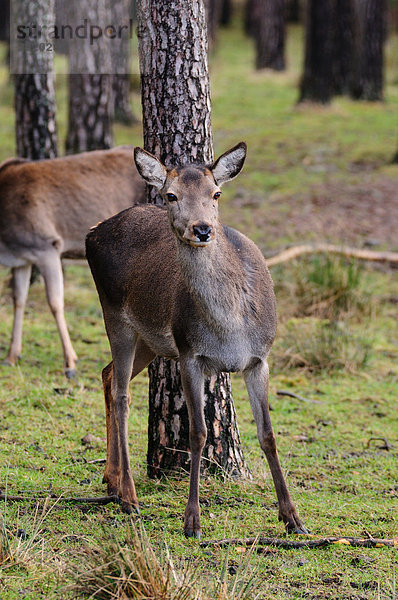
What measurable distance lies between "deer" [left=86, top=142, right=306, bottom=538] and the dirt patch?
6.17 metres

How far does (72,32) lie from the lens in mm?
12898

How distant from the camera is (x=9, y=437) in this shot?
252 inches

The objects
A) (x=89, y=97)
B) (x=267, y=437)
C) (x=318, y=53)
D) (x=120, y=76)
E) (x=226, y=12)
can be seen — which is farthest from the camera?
(x=226, y=12)

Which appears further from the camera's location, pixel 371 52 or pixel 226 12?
pixel 226 12

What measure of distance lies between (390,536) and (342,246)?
5030 millimetres

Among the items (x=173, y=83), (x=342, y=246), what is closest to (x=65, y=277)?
(x=342, y=246)

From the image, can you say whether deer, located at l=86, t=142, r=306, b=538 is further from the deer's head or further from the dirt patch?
the dirt patch

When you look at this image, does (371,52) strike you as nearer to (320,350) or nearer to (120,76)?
(120,76)

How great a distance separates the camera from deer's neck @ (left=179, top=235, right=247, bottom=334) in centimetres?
470

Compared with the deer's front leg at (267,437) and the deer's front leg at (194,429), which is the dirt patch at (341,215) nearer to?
the deer's front leg at (267,437)

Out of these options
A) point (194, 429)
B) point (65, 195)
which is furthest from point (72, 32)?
point (194, 429)

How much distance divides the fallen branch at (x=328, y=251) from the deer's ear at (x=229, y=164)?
4.83m

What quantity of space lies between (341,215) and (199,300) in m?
8.67

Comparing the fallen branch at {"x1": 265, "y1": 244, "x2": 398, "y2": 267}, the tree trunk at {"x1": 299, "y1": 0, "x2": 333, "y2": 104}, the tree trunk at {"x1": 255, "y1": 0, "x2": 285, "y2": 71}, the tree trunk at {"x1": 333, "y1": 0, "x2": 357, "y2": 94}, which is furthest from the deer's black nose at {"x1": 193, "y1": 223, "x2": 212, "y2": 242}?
the tree trunk at {"x1": 255, "y1": 0, "x2": 285, "y2": 71}
